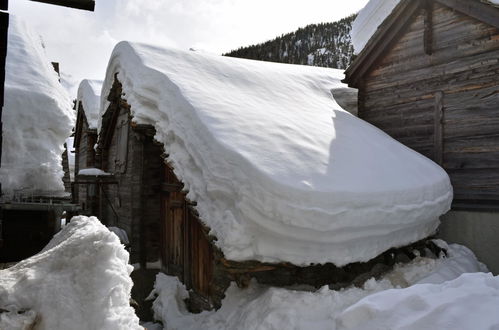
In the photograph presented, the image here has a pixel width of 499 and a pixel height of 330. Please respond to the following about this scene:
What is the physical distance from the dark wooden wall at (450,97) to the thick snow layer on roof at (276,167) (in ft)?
2.06

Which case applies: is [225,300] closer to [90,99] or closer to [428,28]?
[428,28]

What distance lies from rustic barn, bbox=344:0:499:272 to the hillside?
50.9 feet

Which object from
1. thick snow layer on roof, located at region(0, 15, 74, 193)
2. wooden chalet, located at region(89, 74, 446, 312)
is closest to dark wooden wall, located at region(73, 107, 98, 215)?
wooden chalet, located at region(89, 74, 446, 312)

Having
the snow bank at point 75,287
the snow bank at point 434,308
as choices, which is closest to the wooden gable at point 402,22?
the snow bank at point 434,308

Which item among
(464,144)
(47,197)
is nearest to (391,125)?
(464,144)

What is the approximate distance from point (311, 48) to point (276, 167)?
23230 millimetres

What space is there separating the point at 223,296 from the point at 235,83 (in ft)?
13.7

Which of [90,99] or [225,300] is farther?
[90,99]

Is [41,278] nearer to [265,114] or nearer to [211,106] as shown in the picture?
[211,106]

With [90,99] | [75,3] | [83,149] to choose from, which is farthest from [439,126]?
[83,149]

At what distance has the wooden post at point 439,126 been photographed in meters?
7.61

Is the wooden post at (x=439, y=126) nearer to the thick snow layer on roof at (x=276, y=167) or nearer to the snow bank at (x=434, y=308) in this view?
the thick snow layer on roof at (x=276, y=167)

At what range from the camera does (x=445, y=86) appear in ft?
24.8

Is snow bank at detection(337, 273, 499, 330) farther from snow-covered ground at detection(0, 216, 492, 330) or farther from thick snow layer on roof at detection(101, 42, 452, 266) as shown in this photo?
thick snow layer on roof at detection(101, 42, 452, 266)
